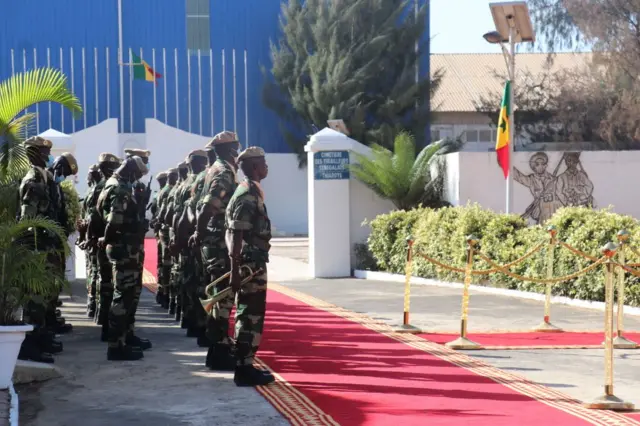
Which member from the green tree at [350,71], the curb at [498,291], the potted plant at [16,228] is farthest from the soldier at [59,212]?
the green tree at [350,71]

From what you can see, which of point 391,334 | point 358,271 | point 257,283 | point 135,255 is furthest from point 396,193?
point 257,283

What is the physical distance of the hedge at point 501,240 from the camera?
15109 millimetres

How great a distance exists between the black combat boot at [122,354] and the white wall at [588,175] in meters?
10.8

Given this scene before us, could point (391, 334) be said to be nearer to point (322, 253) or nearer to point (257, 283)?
point (257, 283)

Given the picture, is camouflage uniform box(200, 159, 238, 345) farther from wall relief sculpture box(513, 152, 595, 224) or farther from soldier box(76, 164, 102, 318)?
wall relief sculpture box(513, 152, 595, 224)

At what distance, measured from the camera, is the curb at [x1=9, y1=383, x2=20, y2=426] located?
24.2ft

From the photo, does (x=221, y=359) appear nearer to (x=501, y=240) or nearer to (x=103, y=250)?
(x=103, y=250)

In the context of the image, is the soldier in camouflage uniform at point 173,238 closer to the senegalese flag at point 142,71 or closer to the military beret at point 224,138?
the military beret at point 224,138

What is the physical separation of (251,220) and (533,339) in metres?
4.22

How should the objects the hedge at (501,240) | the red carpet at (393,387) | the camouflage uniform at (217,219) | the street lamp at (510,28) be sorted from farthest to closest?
the street lamp at (510,28) → the hedge at (501,240) → the camouflage uniform at (217,219) → the red carpet at (393,387)

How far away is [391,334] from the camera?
490 inches

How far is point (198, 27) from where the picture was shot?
42.0m

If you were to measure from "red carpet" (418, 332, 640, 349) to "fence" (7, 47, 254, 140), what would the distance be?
98.5 ft

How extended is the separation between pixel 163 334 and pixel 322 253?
7.95 m
